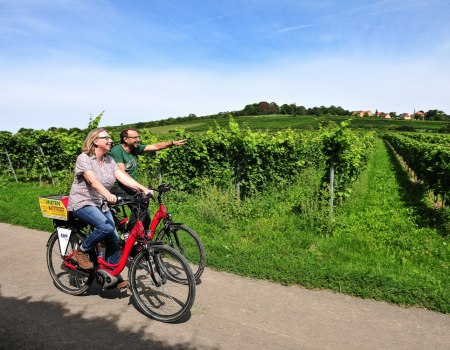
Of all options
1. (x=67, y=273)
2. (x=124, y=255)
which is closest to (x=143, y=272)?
(x=124, y=255)

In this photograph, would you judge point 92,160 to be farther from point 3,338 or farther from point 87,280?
point 3,338

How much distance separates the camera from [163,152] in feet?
34.7

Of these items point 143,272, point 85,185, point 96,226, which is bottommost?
point 143,272

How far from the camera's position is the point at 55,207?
4.61m

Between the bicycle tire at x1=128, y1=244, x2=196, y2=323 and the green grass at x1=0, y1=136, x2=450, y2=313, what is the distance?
4.70 feet

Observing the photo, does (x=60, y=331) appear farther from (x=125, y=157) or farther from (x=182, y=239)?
(x=125, y=157)

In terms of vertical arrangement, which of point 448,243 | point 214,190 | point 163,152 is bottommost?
point 448,243

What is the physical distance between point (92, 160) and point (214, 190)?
15.7 feet

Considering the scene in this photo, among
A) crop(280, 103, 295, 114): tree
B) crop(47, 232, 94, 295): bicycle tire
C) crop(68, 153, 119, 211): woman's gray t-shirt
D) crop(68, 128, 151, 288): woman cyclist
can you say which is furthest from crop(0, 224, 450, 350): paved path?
crop(280, 103, 295, 114): tree

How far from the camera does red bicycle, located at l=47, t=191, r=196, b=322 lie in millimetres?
3791

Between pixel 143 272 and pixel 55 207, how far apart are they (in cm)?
162

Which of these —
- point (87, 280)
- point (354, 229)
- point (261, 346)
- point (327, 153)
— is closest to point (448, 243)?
point (354, 229)

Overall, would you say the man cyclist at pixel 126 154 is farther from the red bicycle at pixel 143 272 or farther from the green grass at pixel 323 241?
the green grass at pixel 323 241

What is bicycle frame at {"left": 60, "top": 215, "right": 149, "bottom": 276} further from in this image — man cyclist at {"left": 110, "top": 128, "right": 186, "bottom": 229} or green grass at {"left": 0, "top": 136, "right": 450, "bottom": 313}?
green grass at {"left": 0, "top": 136, "right": 450, "bottom": 313}
